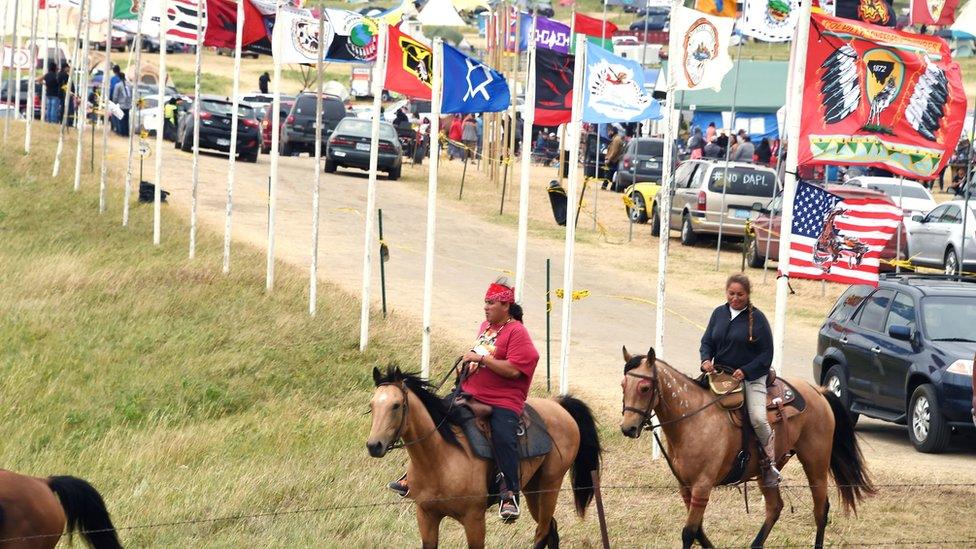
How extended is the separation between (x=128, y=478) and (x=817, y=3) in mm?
13586

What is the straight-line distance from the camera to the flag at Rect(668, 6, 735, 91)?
14.7m

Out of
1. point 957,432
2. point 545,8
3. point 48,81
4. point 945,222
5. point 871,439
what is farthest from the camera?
point 545,8

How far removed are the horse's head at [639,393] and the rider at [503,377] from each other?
2.55 ft

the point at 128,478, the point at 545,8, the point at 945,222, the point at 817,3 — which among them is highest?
the point at 545,8

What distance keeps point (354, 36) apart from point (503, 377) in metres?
10.7

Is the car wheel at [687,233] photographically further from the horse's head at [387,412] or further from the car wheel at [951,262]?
the horse's head at [387,412]

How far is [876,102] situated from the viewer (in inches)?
555

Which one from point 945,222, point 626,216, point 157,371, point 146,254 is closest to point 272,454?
point 157,371

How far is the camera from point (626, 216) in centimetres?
3838

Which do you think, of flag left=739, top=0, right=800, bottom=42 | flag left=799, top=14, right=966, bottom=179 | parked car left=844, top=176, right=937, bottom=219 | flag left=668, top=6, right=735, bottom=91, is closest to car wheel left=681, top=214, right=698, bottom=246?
parked car left=844, top=176, right=937, bottom=219

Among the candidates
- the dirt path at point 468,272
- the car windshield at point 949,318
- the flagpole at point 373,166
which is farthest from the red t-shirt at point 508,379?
the car windshield at point 949,318

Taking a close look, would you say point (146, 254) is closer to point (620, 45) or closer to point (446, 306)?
point (446, 306)

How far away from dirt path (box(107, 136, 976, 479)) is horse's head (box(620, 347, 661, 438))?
4.90 meters

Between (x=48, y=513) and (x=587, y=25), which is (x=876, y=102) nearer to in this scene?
(x=48, y=513)
